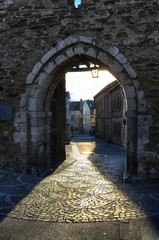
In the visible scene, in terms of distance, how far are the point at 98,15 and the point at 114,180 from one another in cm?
420

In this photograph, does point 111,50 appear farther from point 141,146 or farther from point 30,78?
point 141,146

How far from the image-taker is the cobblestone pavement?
3.05m

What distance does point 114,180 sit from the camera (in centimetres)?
492

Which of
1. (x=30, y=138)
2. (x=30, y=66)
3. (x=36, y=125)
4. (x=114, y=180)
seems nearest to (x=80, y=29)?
(x=30, y=66)

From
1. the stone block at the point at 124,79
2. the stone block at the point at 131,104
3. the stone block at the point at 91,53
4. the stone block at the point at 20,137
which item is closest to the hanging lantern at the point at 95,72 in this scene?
the stone block at the point at 91,53

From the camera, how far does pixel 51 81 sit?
5.66m

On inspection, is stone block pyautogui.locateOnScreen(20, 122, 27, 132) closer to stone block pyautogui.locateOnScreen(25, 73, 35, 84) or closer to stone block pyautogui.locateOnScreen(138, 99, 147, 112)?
stone block pyautogui.locateOnScreen(25, 73, 35, 84)

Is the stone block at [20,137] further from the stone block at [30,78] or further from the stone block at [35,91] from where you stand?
the stone block at [30,78]

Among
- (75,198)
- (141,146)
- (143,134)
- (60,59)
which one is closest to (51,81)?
(60,59)

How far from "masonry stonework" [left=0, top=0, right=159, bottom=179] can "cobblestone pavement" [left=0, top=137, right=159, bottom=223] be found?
0.68 metres

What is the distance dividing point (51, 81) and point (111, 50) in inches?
73.9

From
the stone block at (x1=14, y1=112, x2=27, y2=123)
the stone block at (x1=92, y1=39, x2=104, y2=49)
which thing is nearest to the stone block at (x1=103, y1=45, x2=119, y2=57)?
the stone block at (x1=92, y1=39, x2=104, y2=49)

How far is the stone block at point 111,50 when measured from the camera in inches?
192

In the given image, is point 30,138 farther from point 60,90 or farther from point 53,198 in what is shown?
point 60,90
